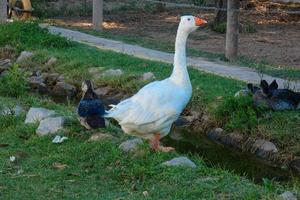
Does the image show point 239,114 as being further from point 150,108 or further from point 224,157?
point 150,108

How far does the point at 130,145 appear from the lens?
6.21 meters

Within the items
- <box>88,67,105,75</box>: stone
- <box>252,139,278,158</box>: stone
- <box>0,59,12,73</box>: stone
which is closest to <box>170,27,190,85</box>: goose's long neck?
→ <box>252,139,278,158</box>: stone

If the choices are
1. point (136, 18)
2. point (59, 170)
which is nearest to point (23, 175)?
point (59, 170)

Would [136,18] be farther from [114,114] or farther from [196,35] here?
[114,114]

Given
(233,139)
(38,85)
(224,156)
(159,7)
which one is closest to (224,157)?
(224,156)

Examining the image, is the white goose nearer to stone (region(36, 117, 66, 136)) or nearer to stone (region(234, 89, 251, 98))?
stone (region(36, 117, 66, 136))

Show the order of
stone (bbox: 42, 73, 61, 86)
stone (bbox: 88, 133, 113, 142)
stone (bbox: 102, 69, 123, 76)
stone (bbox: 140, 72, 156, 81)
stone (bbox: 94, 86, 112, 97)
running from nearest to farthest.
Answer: stone (bbox: 88, 133, 113, 142), stone (bbox: 140, 72, 156, 81), stone (bbox: 94, 86, 112, 97), stone (bbox: 102, 69, 123, 76), stone (bbox: 42, 73, 61, 86)

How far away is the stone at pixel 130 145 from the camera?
20.1 feet

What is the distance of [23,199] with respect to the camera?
5.14m

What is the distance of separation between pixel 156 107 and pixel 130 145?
0.58 m

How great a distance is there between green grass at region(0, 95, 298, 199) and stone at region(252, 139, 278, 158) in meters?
1.66

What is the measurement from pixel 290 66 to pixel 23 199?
24.8 feet

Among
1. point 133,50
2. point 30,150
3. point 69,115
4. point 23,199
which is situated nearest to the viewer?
point 23,199

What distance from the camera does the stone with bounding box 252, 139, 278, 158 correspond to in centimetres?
755
